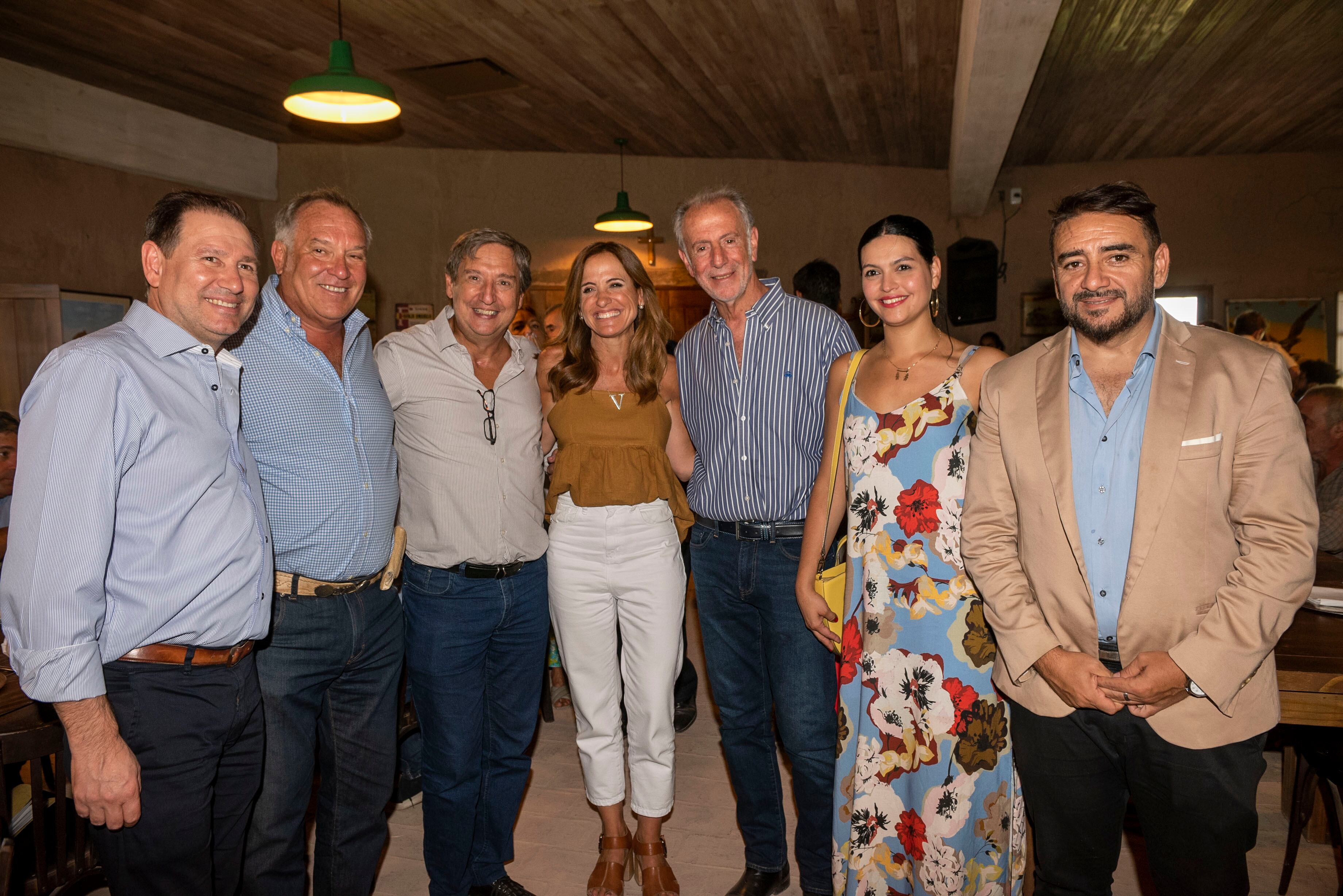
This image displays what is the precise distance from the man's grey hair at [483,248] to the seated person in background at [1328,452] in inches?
133

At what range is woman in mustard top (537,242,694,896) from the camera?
2676 mm

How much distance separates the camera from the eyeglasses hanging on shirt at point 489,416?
8.54 feet

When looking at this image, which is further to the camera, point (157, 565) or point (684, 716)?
point (684, 716)

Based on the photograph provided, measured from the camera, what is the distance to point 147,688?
5.78ft

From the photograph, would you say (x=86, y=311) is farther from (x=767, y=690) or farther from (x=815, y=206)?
(x=767, y=690)

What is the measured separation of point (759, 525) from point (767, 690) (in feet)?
1.82

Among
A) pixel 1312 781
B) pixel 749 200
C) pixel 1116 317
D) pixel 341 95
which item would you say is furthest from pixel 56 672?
pixel 749 200

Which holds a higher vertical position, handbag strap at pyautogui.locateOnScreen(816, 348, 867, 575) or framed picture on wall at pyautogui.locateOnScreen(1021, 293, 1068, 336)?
framed picture on wall at pyautogui.locateOnScreen(1021, 293, 1068, 336)

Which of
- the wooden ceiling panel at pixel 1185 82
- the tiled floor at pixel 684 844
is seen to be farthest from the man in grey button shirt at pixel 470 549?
the wooden ceiling panel at pixel 1185 82

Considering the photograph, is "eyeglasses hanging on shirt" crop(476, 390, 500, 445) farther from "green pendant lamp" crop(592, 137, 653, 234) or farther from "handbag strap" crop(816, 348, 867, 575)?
"green pendant lamp" crop(592, 137, 653, 234)

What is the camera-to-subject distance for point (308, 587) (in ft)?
7.29

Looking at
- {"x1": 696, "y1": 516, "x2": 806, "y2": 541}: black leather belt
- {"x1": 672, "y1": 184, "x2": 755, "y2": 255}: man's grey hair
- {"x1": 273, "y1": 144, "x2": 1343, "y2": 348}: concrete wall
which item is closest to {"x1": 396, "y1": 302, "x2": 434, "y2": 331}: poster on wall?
{"x1": 273, "y1": 144, "x2": 1343, "y2": 348}: concrete wall

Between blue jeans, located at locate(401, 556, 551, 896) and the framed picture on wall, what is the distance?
8.36 metres

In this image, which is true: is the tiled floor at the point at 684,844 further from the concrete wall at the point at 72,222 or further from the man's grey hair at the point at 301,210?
the concrete wall at the point at 72,222
